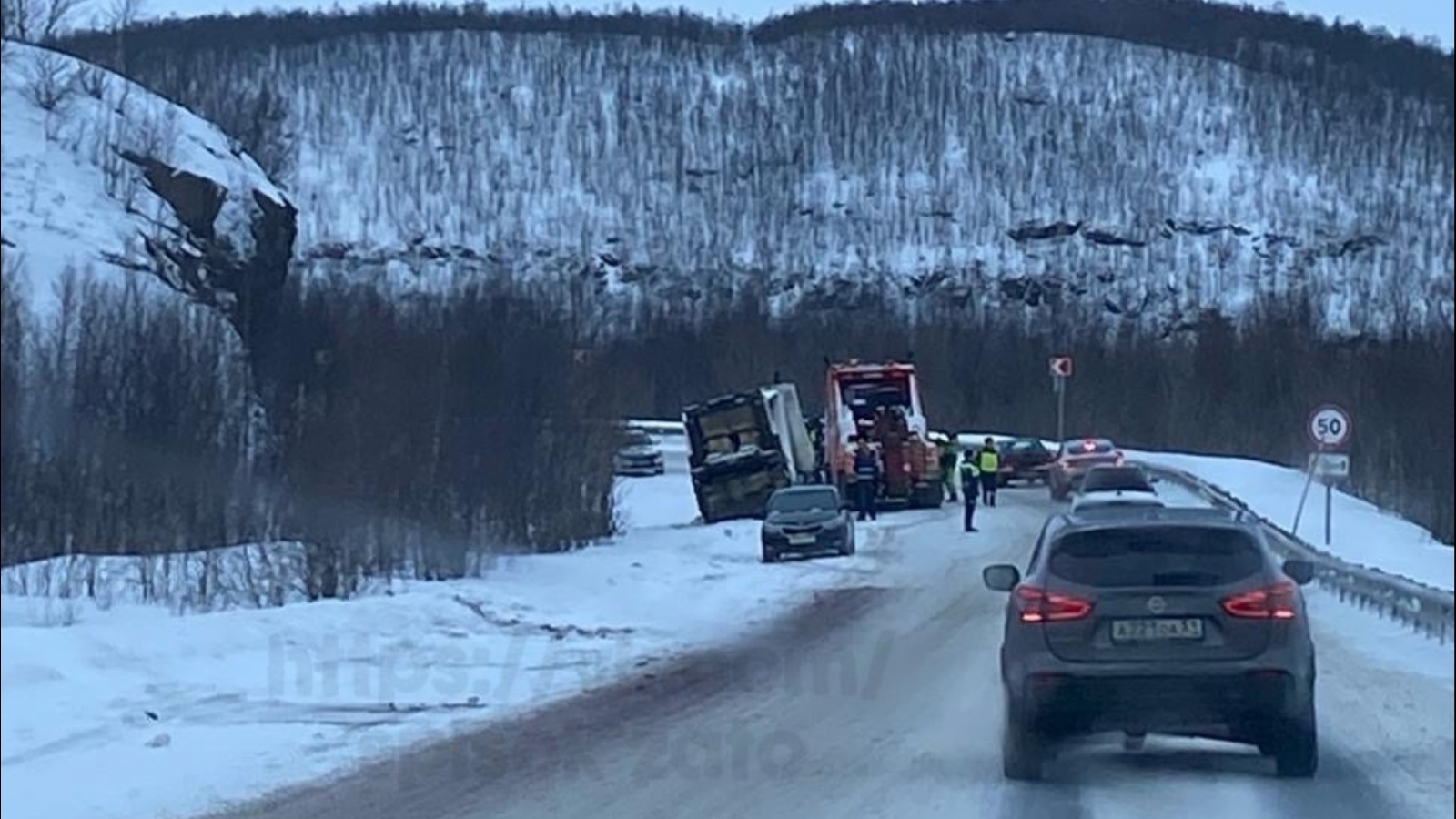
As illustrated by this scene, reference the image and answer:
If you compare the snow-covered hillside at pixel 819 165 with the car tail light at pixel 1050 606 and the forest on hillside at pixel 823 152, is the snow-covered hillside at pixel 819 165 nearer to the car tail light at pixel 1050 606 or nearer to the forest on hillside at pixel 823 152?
the forest on hillside at pixel 823 152

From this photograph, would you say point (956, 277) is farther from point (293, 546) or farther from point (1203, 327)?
point (293, 546)

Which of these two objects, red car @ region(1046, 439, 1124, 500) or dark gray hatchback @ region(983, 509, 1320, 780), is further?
red car @ region(1046, 439, 1124, 500)

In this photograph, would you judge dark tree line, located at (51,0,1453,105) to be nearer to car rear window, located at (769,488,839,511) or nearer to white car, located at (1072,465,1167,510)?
white car, located at (1072,465,1167,510)

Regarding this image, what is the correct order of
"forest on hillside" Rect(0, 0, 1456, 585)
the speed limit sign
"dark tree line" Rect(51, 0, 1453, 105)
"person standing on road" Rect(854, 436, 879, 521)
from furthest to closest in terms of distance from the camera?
"person standing on road" Rect(854, 436, 879, 521) → the speed limit sign → "dark tree line" Rect(51, 0, 1453, 105) → "forest on hillside" Rect(0, 0, 1456, 585)

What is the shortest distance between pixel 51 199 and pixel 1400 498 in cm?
500

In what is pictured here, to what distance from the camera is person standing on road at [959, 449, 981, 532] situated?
114 ft

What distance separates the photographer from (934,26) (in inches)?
568

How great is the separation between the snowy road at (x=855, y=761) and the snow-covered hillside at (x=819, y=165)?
2.43 m

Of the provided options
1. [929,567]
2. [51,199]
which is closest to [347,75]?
[51,199]

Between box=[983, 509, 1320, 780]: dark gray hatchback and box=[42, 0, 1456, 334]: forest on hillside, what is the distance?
56.0 inches

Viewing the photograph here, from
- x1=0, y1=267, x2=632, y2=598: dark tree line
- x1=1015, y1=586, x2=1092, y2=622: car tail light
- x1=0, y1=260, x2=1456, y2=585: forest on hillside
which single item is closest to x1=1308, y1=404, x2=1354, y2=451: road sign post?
x1=0, y1=260, x2=1456, y2=585: forest on hillside

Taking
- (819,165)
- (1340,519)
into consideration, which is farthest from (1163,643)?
(819,165)

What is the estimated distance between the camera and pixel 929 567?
30.8m

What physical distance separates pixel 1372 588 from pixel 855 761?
3374mm
